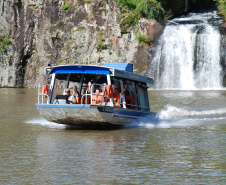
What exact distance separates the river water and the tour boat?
0.60 metres

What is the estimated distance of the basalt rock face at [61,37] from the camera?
67625mm

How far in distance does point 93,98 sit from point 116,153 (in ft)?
20.5

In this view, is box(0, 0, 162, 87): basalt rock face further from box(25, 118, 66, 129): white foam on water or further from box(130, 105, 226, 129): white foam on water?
box(25, 118, 66, 129): white foam on water

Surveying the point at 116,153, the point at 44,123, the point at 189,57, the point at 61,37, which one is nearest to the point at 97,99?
the point at 44,123

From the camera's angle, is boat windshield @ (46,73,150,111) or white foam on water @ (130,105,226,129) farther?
white foam on water @ (130,105,226,129)

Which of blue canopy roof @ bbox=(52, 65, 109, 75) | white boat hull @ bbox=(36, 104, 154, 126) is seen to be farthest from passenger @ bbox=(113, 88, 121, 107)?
blue canopy roof @ bbox=(52, 65, 109, 75)

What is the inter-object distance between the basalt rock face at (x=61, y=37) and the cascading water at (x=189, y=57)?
181 centimetres

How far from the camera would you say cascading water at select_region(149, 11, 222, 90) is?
205 feet

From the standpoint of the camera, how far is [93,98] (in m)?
22.2

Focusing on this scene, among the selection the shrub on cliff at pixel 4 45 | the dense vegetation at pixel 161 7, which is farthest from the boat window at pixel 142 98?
the shrub on cliff at pixel 4 45

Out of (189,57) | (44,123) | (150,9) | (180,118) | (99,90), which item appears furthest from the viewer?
(150,9)

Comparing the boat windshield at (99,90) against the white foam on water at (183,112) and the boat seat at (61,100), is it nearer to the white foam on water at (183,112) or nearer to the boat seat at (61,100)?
the boat seat at (61,100)

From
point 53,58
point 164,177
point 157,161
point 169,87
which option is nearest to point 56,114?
point 157,161

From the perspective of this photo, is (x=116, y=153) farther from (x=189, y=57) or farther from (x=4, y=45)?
(x=4, y=45)
